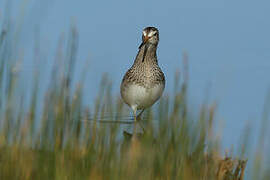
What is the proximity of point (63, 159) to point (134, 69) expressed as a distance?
5.05 m

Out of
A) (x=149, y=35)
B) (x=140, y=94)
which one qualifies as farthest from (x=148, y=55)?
(x=140, y=94)

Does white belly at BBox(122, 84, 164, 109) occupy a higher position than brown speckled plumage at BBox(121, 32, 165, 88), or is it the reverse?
brown speckled plumage at BBox(121, 32, 165, 88)

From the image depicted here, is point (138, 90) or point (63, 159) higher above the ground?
point (138, 90)

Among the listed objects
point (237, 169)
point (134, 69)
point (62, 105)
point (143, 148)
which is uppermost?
point (134, 69)

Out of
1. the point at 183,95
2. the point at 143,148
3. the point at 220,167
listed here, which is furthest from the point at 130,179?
the point at 220,167

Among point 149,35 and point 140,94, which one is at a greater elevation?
point 149,35

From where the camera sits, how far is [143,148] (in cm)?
375

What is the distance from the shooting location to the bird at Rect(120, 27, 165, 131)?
8.44 meters

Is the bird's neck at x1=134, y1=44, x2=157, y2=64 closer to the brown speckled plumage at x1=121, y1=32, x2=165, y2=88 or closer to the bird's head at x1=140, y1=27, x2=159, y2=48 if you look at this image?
the brown speckled plumage at x1=121, y1=32, x2=165, y2=88

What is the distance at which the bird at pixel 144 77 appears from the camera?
8438 mm

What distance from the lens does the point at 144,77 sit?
8.50m

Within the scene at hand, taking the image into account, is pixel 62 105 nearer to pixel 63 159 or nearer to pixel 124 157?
pixel 63 159

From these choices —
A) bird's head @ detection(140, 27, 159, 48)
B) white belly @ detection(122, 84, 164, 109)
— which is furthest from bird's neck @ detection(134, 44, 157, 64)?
white belly @ detection(122, 84, 164, 109)

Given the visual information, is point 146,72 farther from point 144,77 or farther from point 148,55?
point 148,55
